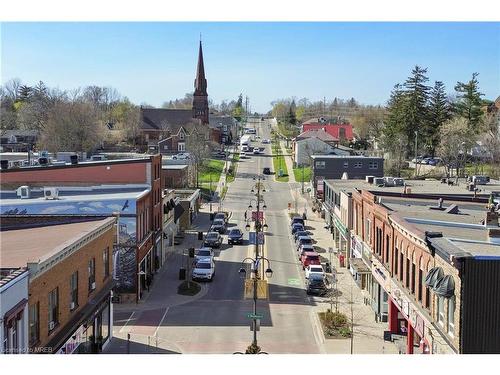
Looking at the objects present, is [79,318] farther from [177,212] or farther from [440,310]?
[177,212]

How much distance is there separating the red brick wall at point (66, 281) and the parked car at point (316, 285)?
14756 millimetres

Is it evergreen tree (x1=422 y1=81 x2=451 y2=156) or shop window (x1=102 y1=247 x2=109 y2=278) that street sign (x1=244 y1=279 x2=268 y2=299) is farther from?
evergreen tree (x1=422 y1=81 x2=451 y2=156)

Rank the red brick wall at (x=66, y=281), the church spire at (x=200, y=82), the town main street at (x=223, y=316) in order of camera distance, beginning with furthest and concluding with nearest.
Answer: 1. the church spire at (x=200, y=82)
2. the town main street at (x=223, y=316)
3. the red brick wall at (x=66, y=281)

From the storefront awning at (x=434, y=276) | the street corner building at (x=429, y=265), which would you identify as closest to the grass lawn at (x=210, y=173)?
the street corner building at (x=429, y=265)

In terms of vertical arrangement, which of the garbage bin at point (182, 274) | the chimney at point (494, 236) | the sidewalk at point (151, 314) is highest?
the chimney at point (494, 236)

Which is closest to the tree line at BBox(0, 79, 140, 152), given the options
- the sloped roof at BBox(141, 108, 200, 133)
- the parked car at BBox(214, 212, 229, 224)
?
the sloped roof at BBox(141, 108, 200, 133)

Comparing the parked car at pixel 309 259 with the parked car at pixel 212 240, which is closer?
the parked car at pixel 309 259

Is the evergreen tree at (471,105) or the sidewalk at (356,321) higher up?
the evergreen tree at (471,105)

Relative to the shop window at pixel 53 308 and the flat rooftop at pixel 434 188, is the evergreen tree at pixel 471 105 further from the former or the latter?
the shop window at pixel 53 308

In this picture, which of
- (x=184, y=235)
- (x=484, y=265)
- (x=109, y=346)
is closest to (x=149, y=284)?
(x=109, y=346)

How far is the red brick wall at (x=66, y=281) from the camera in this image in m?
20.4

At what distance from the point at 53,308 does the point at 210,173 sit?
87025 millimetres

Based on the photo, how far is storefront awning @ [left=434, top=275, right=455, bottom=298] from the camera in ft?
69.1

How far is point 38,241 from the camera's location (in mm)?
25172
